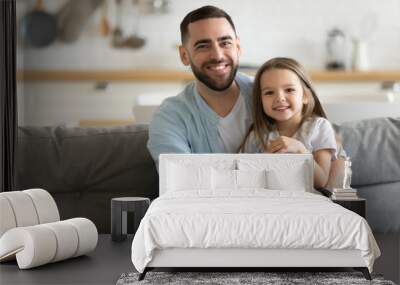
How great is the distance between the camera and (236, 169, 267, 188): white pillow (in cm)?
426

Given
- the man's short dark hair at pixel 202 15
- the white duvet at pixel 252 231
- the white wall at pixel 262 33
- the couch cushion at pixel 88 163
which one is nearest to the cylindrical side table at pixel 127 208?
the couch cushion at pixel 88 163

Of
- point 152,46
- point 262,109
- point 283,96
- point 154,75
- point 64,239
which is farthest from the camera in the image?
point 152,46

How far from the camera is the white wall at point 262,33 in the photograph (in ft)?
26.6

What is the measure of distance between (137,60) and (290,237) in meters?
4.99

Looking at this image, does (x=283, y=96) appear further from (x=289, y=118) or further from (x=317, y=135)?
(x=317, y=135)

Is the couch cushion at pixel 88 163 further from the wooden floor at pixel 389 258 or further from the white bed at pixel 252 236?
the wooden floor at pixel 389 258

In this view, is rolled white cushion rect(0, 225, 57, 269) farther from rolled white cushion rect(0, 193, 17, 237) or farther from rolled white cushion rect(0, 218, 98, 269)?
rolled white cushion rect(0, 193, 17, 237)

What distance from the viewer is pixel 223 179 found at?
14.0 feet

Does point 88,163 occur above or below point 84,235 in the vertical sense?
above

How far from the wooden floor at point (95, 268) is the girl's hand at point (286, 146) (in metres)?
0.67

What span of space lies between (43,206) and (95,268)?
0.48 meters

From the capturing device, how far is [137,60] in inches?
322

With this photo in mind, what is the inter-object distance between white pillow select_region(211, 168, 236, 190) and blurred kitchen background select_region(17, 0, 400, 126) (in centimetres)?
389

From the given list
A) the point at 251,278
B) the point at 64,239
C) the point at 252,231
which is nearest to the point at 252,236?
the point at 252,231
